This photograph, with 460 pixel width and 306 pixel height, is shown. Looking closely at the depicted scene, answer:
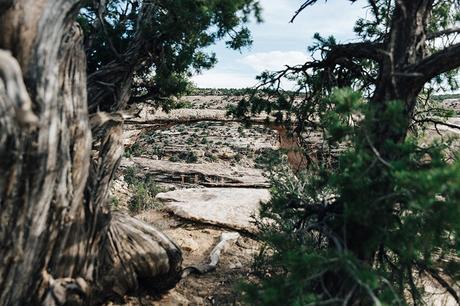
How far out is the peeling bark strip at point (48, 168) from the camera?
2479mm

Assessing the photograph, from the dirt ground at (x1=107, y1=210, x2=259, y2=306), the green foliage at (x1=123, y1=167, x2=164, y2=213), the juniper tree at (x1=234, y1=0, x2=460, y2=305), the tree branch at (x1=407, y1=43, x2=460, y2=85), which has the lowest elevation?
the dirt ground at (x1=107, y1=210, x2=259, y2=306)

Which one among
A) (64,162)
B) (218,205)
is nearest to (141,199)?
(218,205)

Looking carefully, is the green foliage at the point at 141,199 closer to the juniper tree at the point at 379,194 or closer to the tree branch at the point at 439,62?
the juniper tree at the point at 379,194

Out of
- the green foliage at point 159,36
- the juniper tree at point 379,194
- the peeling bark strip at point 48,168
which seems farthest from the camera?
the green foliage at point 159,36

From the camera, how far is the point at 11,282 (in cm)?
273

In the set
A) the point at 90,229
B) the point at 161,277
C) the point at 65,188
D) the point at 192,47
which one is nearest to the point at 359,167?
the point at 65,188

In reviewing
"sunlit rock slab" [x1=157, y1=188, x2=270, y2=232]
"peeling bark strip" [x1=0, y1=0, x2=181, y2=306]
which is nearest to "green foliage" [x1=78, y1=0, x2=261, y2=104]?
"peeling bark strip" [x1=0, y1=0, x2=181, y2=306]

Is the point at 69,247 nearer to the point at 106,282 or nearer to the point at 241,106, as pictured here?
the point at 106,282

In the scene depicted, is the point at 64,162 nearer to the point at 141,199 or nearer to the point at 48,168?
the point at 48,168

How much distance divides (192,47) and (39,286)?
3.27m

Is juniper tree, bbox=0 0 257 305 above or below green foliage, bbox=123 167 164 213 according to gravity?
above

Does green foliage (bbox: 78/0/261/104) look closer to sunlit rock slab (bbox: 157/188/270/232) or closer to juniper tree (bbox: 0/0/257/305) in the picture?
juniper tree (bbox: 0/0/257/305)

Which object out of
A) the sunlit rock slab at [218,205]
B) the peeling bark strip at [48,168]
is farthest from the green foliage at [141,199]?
the peeling bark strip at [48,168]

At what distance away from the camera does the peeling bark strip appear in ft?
8.13
